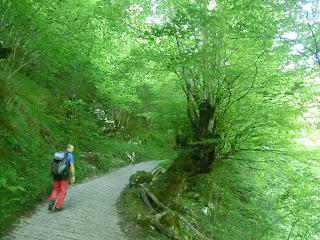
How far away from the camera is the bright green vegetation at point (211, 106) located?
7828 millimetres

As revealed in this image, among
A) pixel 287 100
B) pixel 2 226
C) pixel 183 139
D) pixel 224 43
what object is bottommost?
pixel 2 226

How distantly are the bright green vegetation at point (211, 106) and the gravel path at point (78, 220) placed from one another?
429mm

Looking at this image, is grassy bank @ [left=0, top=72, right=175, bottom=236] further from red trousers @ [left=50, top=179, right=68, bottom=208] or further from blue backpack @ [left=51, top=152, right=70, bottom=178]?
blue backpack @ [left=51, top=152, right=70, bottom=178]

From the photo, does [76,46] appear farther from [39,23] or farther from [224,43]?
[224,43]

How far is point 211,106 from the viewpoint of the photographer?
1042cm

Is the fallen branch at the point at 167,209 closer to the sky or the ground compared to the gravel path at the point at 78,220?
closer to the sky

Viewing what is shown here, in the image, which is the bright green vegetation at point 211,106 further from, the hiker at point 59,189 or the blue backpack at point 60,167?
the blue backpack at point 60,167

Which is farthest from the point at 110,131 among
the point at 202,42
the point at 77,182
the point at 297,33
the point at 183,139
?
the point at 297,33

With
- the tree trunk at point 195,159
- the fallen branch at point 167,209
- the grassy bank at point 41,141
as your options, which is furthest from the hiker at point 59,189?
the tree trunk at point 195,159

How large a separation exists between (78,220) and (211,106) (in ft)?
15.7

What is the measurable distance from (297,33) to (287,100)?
10.5 feet

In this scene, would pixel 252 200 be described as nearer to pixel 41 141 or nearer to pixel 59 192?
pixel 59 192

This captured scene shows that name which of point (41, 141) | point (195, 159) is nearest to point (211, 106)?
point (195, 159)

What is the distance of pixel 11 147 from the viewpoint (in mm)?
11258
